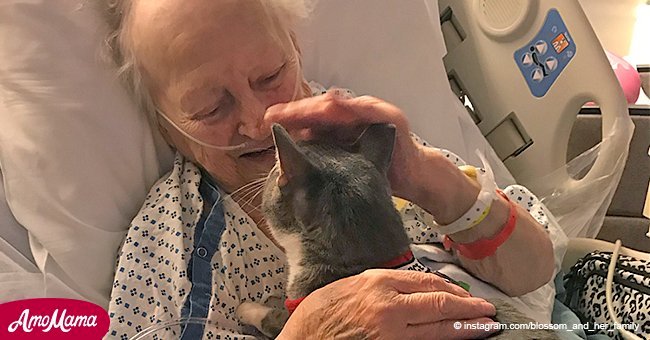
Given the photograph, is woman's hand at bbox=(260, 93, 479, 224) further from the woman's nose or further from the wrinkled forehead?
the wrinkled forehead

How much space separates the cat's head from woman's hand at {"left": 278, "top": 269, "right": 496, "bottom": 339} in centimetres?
4

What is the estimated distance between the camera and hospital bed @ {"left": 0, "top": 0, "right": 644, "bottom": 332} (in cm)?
96

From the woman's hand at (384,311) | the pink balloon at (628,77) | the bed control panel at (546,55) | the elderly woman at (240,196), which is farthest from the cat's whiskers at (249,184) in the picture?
the pink balloon at (628,77)

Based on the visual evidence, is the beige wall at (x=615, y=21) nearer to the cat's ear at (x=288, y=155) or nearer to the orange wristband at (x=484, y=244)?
the orange wristband at (x=484, y=244)

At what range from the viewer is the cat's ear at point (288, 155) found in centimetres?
71

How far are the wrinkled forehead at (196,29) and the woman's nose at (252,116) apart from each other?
78mm

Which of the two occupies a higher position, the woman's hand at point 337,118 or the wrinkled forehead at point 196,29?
the wrinkled forehead at point 196,29

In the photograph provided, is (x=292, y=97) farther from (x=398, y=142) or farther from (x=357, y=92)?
(x=357, y=92)

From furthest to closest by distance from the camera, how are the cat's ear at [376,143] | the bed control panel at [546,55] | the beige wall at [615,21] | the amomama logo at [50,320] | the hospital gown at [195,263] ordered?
1. the beige wall at [615,21]
2. the bed control panel at [546,55]
3. the hospital gown at [195,263]
4. the cat's ear at [376,143]
5. the amomama logo at [50,320]

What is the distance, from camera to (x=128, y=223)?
1036 millimetres

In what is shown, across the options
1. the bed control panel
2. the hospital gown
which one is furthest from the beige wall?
the hospital gown

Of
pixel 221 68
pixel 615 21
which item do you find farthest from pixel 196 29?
pixel 615 21

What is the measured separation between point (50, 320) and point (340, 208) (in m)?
0.34

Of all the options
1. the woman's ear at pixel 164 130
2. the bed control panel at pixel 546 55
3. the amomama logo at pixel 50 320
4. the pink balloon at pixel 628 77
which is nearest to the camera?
the amomama logo at pixel 50 320
